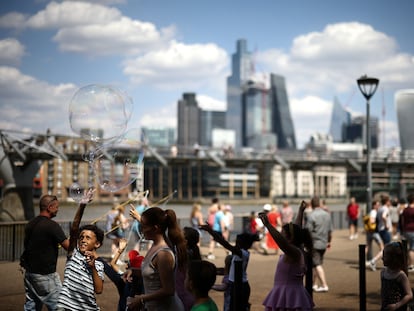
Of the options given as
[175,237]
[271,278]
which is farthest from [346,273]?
[175,237]

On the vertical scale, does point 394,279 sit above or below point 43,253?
below

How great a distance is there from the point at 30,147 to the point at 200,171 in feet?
419

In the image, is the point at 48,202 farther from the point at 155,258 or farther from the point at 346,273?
the point at 346,273

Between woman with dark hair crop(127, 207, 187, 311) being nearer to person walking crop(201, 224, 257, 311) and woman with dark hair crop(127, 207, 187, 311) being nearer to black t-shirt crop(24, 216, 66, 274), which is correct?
person walking crop(201, 224, 257, 311)

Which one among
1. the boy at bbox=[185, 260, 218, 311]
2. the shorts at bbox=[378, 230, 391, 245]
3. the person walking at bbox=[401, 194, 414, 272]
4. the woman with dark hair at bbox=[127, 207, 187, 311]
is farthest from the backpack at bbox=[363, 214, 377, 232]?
the boy at bbox=[185, 260, 218, 311]

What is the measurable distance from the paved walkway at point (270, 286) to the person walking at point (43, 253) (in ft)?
10.3

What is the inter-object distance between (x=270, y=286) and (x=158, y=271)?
853cm

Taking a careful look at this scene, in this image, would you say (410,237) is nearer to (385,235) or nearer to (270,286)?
(385,235)

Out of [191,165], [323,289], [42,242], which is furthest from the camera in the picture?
[191,165]

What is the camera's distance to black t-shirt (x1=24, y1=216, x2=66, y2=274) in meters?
7.20

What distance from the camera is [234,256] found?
24.4 ft

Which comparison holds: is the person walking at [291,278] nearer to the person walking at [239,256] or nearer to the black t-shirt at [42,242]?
the person walking at [239,256]

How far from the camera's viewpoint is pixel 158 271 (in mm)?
5141

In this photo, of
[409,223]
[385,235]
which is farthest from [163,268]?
[385,235]
